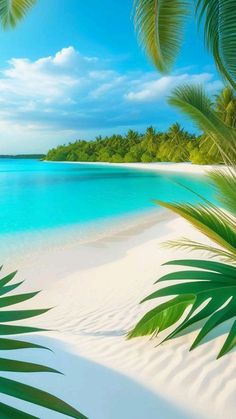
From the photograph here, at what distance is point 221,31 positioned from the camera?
3.99 metres

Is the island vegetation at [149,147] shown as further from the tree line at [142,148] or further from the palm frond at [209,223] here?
the palm frond at [209,223]

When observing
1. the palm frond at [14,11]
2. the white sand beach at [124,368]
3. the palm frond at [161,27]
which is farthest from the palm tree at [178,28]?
the white sand beach at [124,368]

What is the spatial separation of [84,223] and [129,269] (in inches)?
274

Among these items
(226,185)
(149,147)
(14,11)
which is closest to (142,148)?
(149,147)

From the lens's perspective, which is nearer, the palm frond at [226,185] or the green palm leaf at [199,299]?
the green palm leaf at [199,299]

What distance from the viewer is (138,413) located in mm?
1811

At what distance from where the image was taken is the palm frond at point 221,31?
12.8ft

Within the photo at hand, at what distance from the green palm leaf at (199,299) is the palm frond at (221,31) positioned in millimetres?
2567

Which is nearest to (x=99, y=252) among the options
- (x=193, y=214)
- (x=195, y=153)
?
(x=193, y=214)

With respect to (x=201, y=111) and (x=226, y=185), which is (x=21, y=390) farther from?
(x=201, y=111)

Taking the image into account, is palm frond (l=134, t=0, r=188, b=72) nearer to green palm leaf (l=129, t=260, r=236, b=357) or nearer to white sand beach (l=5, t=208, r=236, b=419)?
white sand beach (l=5, t=208, r=236, b=419)

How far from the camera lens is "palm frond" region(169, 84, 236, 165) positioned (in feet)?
9.79

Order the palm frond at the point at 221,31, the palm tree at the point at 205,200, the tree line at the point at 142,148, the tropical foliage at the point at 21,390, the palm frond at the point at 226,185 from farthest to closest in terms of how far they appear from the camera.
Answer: the tree line at the point at 142,148, the palm frond at the point at 221,31, the palm frond at the point at 226,185, the palm tree at the point at 205,200, the tropical foliage at the point at 21,390

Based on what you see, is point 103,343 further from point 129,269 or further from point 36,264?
point 36,264
